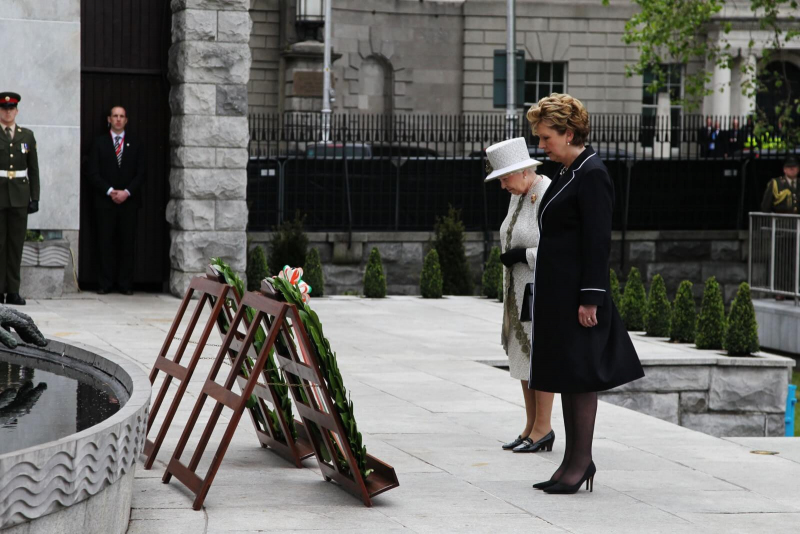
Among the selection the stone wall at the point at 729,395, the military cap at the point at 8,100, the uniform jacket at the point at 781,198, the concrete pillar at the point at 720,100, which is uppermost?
the concrete pillar at the point at 720,100

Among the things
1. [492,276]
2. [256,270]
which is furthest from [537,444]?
[256,270]

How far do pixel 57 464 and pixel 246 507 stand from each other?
163 centimetres

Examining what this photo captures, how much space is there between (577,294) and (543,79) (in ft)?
110

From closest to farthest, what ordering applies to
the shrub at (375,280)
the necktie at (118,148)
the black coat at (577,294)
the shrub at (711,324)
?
A: the black coat at (577,294) → the shrub at (711,324) → the necktie at (118,148) → the shrub at (375,280)

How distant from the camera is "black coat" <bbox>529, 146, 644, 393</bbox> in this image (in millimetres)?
6004

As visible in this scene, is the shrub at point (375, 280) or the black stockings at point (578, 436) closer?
the black stockings at point (578, 436)

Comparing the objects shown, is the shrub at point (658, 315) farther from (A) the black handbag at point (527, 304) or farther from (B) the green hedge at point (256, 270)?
(A) the black handbag at point (527, 304)

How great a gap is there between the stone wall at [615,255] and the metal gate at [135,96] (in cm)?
319

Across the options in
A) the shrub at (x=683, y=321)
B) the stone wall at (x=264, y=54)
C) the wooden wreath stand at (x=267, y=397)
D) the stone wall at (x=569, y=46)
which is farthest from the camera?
the stone wall at (x=569, y=46)

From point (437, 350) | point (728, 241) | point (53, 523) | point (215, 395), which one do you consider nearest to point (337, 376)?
point (215, 395)

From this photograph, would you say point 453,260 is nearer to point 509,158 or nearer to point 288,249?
point 288,249

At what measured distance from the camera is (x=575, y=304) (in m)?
6.07

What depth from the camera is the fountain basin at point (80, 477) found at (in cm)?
400

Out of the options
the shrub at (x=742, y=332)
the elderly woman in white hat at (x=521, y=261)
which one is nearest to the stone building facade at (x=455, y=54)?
the shrub at (x=742, y=332)
